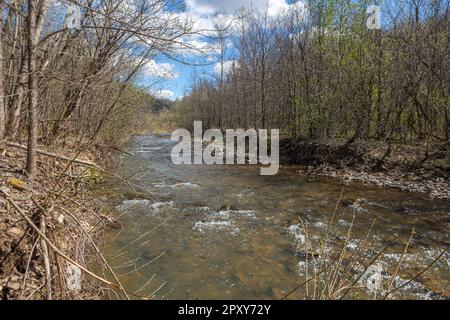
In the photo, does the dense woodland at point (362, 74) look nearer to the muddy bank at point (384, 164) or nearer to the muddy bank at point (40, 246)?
the muddy bank at point (384, 164)

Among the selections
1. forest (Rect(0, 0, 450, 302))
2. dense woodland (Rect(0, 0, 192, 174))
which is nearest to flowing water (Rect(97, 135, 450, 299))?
forest (Rect(0, 0, 450, 302))

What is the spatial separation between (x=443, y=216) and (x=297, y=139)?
9.33m

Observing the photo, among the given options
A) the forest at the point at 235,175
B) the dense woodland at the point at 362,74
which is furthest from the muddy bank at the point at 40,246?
the dense woodland at the point at 362,74

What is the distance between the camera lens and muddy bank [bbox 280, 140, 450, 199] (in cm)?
923

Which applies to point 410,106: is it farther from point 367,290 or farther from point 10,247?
point 10,247

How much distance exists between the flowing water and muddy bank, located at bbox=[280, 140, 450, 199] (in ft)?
3.01

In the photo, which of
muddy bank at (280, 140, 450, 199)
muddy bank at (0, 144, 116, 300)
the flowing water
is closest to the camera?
muddy bank at (0, 144, 116, 300)

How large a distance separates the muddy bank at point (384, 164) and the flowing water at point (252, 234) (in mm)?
917

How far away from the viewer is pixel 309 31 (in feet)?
48.9

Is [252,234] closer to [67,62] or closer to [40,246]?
[40,246]

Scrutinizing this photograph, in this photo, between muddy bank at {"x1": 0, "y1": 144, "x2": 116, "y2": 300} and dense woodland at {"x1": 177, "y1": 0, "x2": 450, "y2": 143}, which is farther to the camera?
dense woodland at {"x1": 177, "y1": 0, "x2": 450, "y2": 143}

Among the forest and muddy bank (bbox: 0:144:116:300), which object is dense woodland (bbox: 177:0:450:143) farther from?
muddy bank (bbox: 0:144:116:300)

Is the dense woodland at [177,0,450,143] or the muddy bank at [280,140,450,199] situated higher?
the dense woodland at [177,0,450,143]
